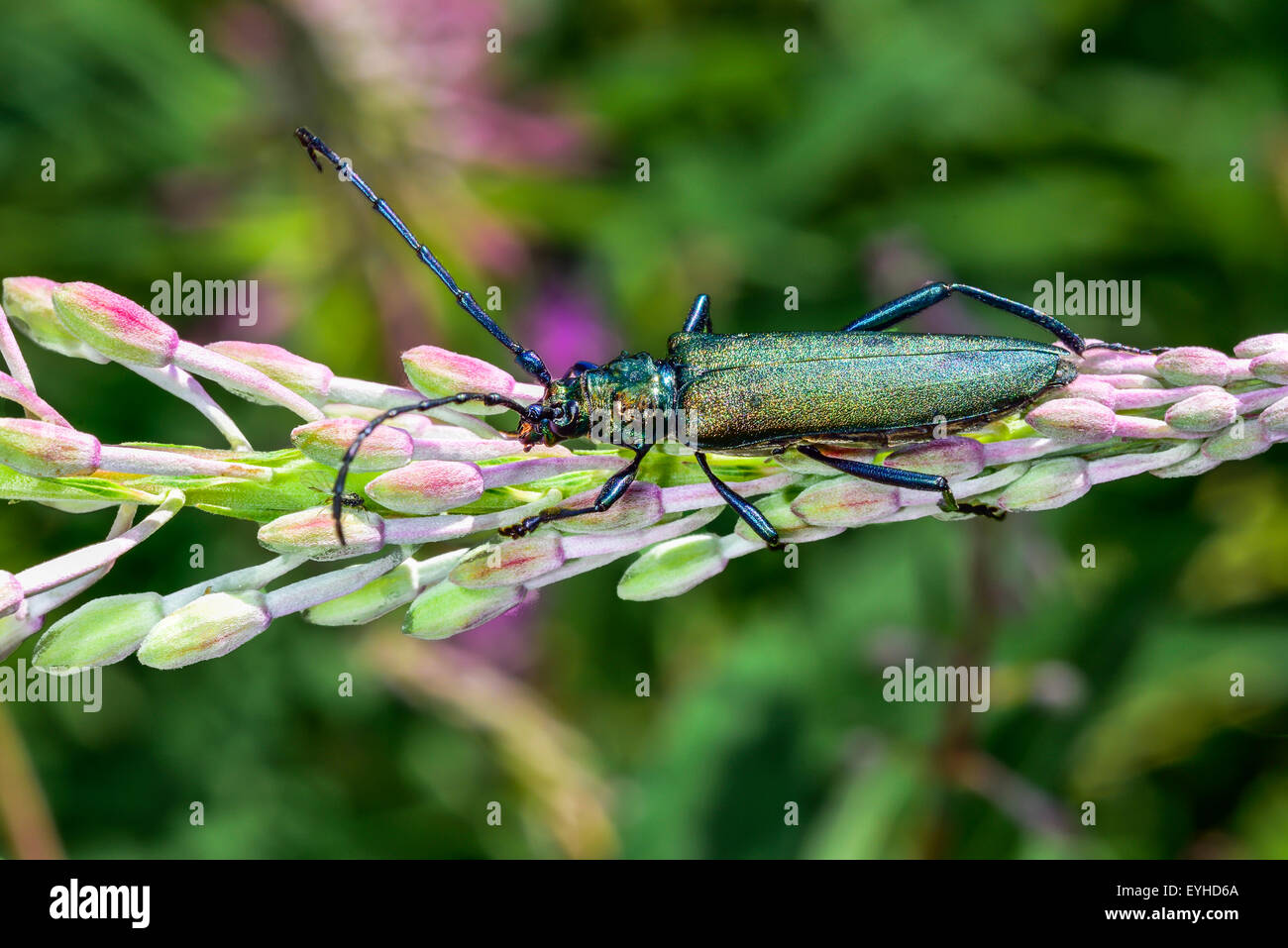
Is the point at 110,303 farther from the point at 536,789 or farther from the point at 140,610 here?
the point at 536,789

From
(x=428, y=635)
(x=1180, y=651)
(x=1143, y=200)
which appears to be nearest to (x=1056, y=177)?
(x=1143, y=200)

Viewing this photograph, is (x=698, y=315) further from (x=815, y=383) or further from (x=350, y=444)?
(x=350, y=444)

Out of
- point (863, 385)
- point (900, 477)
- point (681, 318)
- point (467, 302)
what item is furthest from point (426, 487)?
point (681, 318)

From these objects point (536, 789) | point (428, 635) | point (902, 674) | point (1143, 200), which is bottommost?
point (536, 789)

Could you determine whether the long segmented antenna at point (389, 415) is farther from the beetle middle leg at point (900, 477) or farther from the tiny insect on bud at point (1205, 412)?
the tiny insect on bud at point (1205, 412)

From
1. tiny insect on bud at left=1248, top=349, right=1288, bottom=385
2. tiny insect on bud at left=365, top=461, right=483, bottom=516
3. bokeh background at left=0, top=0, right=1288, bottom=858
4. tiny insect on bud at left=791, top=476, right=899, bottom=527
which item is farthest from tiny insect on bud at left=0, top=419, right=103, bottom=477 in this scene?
bokeh background at left=0, top=0, right=1288, bottom=858

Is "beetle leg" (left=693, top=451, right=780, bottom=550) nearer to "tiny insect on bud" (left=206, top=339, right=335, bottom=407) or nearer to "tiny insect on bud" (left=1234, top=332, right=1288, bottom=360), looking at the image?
"tiny insect on bud" (left=206, top=339, right=335, bottom=407)
